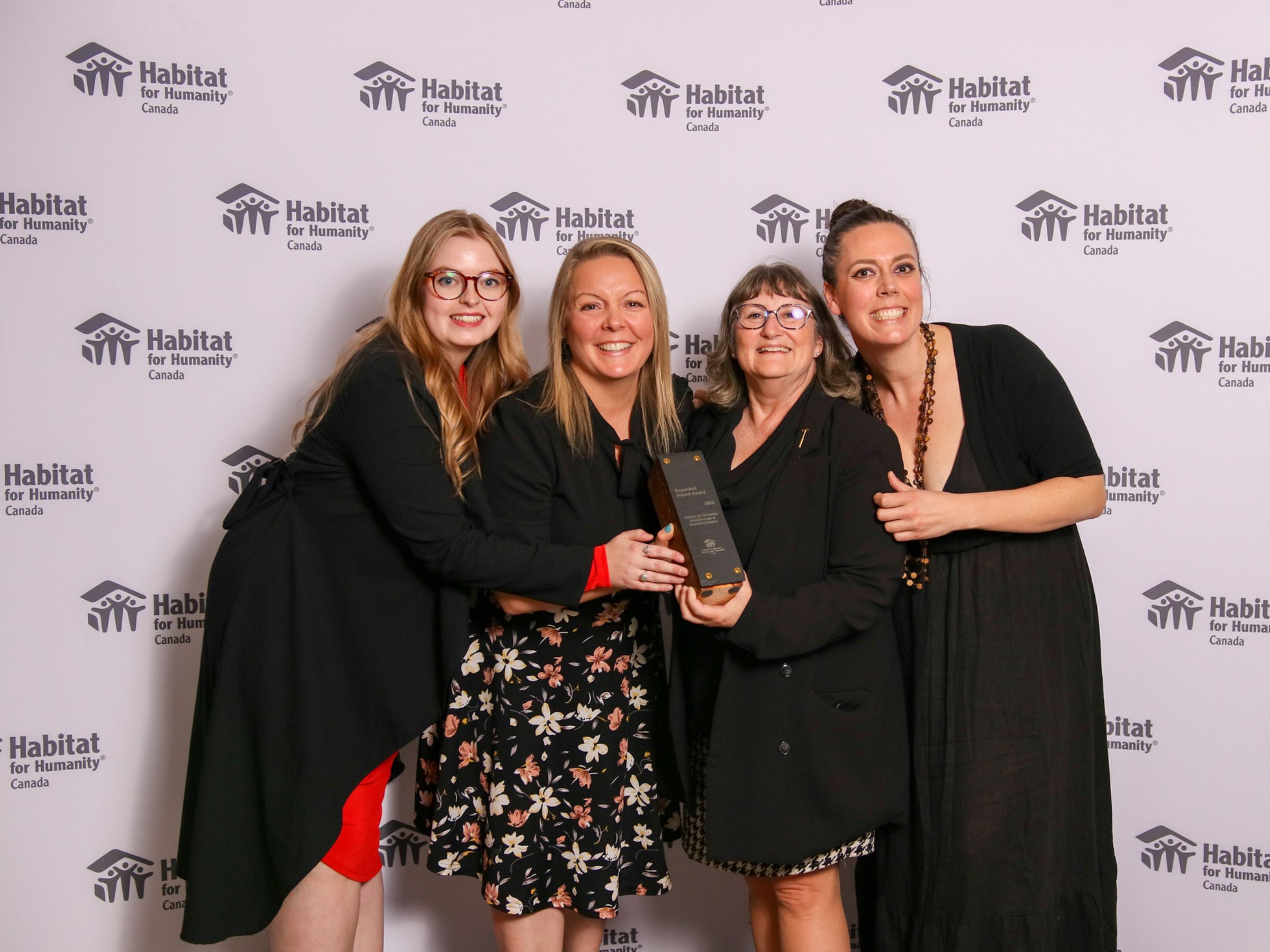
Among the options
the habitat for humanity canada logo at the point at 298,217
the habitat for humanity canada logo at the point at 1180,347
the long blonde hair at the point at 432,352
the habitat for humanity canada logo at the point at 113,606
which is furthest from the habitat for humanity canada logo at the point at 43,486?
the habitat for humanity canada logo at the point at 1180,347

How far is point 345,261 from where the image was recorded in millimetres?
2285

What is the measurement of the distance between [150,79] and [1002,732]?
2.53 meters

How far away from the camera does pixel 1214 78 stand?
222cm

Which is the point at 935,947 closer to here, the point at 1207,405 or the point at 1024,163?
the point at 1207,405

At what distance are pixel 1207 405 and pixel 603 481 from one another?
170cm

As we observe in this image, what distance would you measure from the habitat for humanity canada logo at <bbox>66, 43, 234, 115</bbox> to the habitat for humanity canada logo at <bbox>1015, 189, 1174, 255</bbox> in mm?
2137

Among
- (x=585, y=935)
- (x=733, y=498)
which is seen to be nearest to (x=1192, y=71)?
(x=733, y=498)

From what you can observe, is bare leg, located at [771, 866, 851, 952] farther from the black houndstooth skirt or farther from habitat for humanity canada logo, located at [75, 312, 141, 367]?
habitat for humanity canada logo, located at [75, 312, 141, 367]

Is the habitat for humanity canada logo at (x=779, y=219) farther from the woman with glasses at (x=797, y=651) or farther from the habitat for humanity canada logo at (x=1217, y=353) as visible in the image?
the habitat for humanity canada logo at (x=1217, y=353)

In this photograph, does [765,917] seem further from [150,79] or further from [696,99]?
[150,79]

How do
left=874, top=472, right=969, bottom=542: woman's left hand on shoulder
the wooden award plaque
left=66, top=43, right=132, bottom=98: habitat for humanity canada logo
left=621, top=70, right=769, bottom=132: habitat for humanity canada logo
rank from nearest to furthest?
the wooden award plaque < left=874, top=472, right=969, bottom=542: woman's left hand on shoulder < left=66, top=43, right=132, bottom=98: habitat for humanity canada logo < left=621, top=70, right=769, bottom=132: habitat for humanity canada logo

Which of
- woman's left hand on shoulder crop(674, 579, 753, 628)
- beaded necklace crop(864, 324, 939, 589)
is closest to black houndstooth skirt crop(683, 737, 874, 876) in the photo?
woman's left hand on shoulder crop(674, 579, 753, 628)

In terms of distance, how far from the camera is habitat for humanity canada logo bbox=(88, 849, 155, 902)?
91.7 inches

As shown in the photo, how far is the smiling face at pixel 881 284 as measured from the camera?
1.69m
